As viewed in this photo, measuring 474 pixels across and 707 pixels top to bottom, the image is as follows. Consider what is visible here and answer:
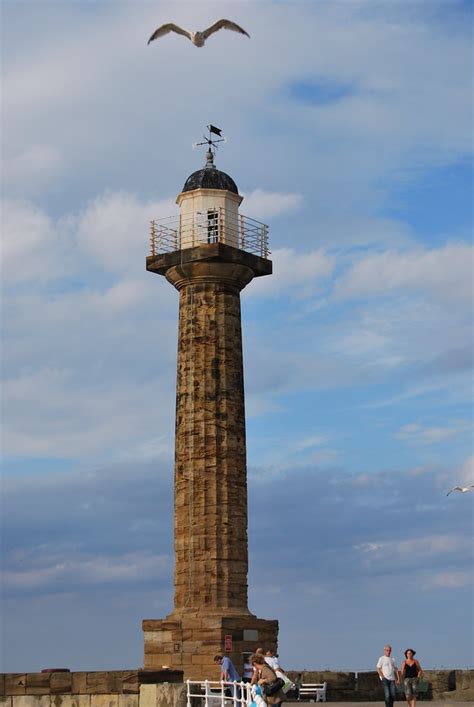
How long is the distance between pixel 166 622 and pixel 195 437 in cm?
567

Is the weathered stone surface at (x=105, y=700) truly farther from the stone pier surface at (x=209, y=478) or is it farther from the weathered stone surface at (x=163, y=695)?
the stone pier surface at (x=209, y=478)

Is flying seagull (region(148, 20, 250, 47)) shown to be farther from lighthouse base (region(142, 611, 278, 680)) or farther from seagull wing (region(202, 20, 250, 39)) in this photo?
lighthouse base (region(142, 611, 278, 680))

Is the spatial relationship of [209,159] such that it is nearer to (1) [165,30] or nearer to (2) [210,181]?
(2) [210,181]

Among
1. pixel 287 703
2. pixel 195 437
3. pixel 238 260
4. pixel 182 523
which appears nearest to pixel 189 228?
pixel 238 260

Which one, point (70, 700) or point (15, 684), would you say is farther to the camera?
point (15, 684)

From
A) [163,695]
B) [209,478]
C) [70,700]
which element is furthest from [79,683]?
[209,478]

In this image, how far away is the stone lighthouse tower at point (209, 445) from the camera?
37.2m

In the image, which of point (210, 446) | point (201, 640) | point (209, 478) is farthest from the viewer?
point (210, 446)

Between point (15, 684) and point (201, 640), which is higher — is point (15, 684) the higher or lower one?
the lower one

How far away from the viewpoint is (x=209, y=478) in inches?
1503

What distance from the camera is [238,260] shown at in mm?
39781

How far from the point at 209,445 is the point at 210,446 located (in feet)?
0.17

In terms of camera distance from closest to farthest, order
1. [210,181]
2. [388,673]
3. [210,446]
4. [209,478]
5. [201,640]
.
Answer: [388,673], [201,640], [209,478], [210,446], [210,181]

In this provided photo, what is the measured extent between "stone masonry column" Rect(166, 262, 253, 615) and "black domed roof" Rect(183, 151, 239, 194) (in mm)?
2942
